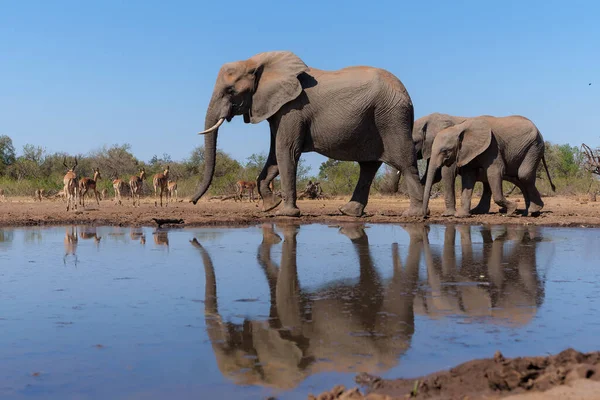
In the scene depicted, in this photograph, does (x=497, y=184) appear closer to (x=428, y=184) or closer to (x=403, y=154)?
(x=428, y=184)

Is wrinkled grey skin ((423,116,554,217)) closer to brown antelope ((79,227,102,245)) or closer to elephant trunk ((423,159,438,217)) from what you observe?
elephant trunk ((423,159,438,217))

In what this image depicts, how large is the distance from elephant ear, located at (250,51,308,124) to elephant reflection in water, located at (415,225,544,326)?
4.89m

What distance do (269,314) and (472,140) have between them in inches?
435

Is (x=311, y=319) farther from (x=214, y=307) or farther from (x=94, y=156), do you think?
(x=94, y=156)

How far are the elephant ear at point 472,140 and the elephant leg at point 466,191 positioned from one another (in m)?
0.58

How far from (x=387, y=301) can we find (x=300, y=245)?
417 centimetres

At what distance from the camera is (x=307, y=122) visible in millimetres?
14242

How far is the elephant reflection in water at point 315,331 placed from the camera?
3961 mm

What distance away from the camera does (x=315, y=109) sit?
14.2 meters

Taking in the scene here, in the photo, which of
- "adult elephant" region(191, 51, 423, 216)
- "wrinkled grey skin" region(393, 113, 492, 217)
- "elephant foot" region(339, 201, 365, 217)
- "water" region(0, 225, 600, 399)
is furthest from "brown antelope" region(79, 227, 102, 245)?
"wrinkled grey skin" region(393, 113, 492, 217)

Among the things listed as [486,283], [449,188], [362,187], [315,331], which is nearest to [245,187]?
[362,187]

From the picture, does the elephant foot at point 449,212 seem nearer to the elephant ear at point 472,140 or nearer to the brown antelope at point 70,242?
the elephant ear at point 472,140

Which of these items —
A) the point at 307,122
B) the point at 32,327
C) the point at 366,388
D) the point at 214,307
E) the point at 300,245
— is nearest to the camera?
the point at 366,388

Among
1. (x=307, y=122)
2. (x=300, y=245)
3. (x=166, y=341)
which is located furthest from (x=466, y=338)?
(x=307, y=122)
